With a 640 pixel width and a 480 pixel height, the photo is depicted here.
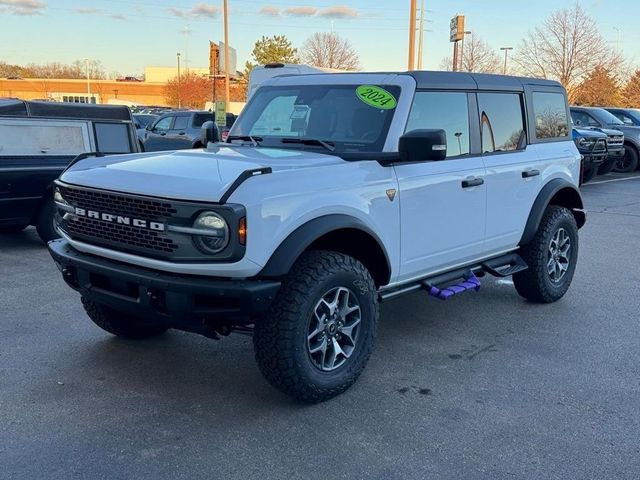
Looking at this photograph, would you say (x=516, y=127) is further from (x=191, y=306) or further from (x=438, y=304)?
(x=191, y=306)

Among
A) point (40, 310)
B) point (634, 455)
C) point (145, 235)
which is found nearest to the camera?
point (634, 455)

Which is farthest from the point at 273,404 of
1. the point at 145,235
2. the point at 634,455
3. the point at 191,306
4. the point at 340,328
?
the point at 634,455

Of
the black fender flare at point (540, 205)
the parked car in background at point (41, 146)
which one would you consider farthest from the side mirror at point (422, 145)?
the parked car in background at point (41, 146)

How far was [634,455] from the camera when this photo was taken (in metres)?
3.29

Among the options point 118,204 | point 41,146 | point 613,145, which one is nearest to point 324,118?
point 118,204

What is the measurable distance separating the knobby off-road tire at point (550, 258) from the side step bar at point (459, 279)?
179 millimetres

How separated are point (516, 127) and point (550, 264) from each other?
128 centimetres

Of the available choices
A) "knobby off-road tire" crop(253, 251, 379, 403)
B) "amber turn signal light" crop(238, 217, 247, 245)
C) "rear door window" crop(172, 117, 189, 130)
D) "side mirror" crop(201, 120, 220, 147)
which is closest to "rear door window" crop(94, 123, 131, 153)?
"side mirror" crop(201, 120, 220, 147)

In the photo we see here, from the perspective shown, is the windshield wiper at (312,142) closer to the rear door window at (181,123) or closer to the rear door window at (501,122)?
the rear door window at (501,122)

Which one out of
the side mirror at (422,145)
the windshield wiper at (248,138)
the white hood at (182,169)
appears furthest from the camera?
the windshield wiper at (248,138)

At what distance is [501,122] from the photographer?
5348mm

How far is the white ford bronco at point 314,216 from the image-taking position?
3.38 meters

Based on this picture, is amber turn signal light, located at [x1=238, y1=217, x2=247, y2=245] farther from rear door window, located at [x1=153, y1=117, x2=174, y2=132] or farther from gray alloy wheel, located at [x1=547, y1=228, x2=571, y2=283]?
rear door window, located at [x1=153, y1=117, x2=174, y2=132]

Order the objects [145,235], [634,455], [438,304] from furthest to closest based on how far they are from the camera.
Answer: [438,304]
[145,235]
[634,455]
